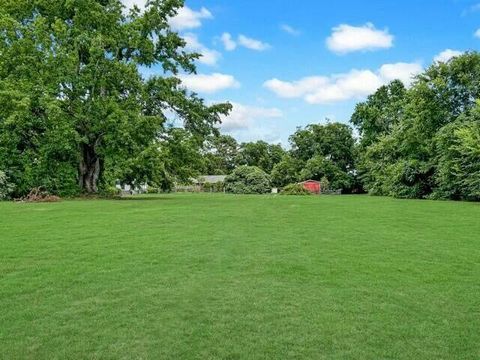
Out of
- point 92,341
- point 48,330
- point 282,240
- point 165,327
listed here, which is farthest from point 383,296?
point 282,240

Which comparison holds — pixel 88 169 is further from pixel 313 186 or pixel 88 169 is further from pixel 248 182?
pixel 313 186

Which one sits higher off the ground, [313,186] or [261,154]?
[261,154]

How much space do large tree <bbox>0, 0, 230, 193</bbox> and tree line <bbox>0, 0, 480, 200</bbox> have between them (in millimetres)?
68

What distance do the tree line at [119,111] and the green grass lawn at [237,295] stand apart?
17.2 metres

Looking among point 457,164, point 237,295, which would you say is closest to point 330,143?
point 457,164

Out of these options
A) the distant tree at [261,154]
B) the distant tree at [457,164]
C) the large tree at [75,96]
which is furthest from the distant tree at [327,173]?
the large tree at [75,96]

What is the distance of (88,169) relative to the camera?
30.9m

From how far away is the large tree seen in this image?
27.0m

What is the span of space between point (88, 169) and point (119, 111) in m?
5.79

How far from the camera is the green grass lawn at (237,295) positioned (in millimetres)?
4156

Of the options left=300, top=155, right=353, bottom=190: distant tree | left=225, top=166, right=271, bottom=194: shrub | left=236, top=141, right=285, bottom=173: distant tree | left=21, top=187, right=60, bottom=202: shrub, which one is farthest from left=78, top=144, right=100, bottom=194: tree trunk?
left=236, top=141, right=285, bottom=173: distant tree

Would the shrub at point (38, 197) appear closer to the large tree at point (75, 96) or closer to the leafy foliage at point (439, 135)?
the large tree at point (75, 96)

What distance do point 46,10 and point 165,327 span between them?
31.3 meters

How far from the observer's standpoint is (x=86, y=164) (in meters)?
31.0
